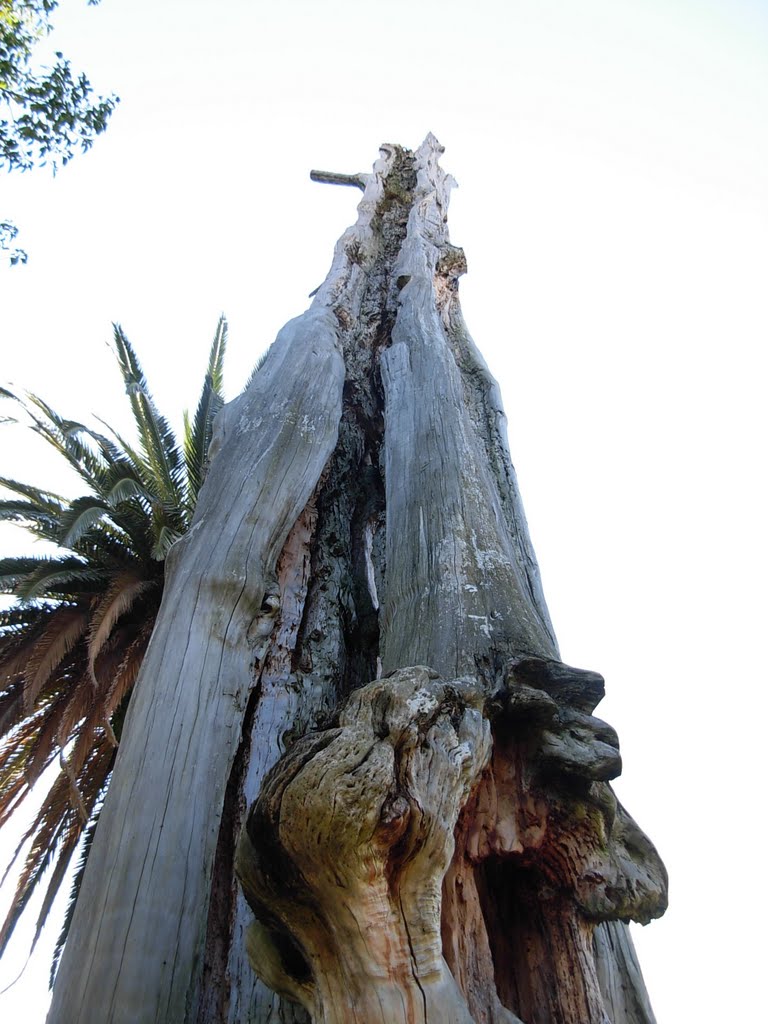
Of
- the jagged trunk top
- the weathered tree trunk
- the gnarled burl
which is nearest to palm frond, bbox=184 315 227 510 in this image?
the jagged trunk top

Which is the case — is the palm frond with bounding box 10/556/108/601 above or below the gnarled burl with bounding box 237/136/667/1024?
above

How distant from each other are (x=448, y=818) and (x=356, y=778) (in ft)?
0.62

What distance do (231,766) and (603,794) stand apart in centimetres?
92

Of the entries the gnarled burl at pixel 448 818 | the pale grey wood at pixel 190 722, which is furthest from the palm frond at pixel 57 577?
the gnarled burl at pixel 448 818

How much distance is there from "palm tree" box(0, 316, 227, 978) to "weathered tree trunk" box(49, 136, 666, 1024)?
297cm

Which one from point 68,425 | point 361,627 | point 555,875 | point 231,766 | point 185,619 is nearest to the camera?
point 555,875

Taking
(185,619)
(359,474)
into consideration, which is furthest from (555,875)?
(359,474)

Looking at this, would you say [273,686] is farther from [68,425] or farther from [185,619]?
[68,425]

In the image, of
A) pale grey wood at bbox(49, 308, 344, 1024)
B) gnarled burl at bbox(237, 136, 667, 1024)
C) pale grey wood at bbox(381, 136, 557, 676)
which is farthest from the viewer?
pale grey wood at bbox(381, 136, 557, 676)

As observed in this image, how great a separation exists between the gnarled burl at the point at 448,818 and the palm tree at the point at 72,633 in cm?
346

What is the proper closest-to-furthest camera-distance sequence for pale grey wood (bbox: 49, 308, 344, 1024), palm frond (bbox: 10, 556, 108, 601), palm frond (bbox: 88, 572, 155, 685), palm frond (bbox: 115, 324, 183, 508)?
pale grey wood (bbox: 49, 308, 344, 1024) < palm frond (bbox: 88, 572, 155, 685) < palm frond (bbox: 10, 556, 108, 601) < palm frond (bbox: 115, 324, 183, 508)

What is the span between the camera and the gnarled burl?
1.09m

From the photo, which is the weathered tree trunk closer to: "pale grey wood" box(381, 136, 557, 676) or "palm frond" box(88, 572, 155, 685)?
"pale grey wood" box(381, 136, 557, 676)

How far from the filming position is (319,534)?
2648mm
